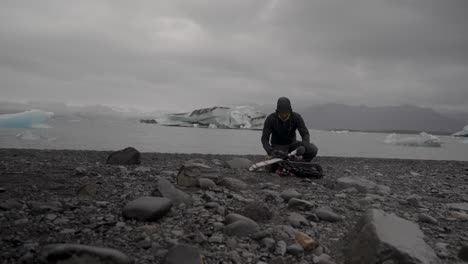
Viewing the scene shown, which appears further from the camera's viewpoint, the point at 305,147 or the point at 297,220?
the point at 305,147

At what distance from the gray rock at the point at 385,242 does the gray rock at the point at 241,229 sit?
901 millimetres

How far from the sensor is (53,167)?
19.2 feet

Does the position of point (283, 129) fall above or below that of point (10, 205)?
above

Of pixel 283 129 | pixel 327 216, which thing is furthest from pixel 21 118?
pixel 327 216

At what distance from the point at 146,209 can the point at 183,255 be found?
890 mm

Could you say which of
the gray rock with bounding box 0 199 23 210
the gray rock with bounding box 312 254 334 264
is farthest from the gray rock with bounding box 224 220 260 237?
the gray rock with bounding box 0 199 23 210

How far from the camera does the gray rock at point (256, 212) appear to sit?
11.6ft

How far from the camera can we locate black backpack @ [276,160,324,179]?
261 inches

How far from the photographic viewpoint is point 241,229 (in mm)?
3170

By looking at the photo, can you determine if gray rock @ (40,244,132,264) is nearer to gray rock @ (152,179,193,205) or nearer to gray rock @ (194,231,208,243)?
gray rock @ (194,231,208,243)

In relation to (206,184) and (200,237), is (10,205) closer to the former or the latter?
(200,237)

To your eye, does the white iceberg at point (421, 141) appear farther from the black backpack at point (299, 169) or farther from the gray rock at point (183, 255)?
the gray rock at point (183, 255)

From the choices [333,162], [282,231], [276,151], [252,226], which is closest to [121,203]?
[252,226]

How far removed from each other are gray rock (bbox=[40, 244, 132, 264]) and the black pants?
18.1 ft
